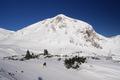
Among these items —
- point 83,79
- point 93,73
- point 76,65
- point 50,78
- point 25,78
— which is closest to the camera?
point 25,78

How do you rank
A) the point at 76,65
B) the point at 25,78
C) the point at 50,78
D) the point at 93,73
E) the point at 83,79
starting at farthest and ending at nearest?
the point at 76,65, the point at 93,73, the point at 83,79, the point at 50,78, the point at 25,78

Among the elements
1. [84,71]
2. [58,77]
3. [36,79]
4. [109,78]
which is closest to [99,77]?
[109,78]

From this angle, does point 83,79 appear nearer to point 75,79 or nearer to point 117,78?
point 75,79

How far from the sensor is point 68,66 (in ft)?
93.6

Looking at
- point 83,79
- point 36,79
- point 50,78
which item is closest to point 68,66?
point 83,79

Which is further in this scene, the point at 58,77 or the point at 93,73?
the point at 93,73

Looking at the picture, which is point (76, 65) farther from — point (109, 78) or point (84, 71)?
point (109, 78)

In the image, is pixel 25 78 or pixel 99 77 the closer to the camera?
pixel 25 78

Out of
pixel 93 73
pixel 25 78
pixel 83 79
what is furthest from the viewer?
pixel 93 73

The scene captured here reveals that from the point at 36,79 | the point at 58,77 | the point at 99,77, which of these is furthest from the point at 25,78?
the point at 99,77

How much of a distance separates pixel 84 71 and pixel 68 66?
264cm

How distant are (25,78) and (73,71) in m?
9.88

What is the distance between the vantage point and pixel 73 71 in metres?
26.7

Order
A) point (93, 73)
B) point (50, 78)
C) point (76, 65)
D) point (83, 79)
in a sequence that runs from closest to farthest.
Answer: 1. point (50, 78)
2. point (83, 79)
3. point (93, 73)
4. point (76, 65)
